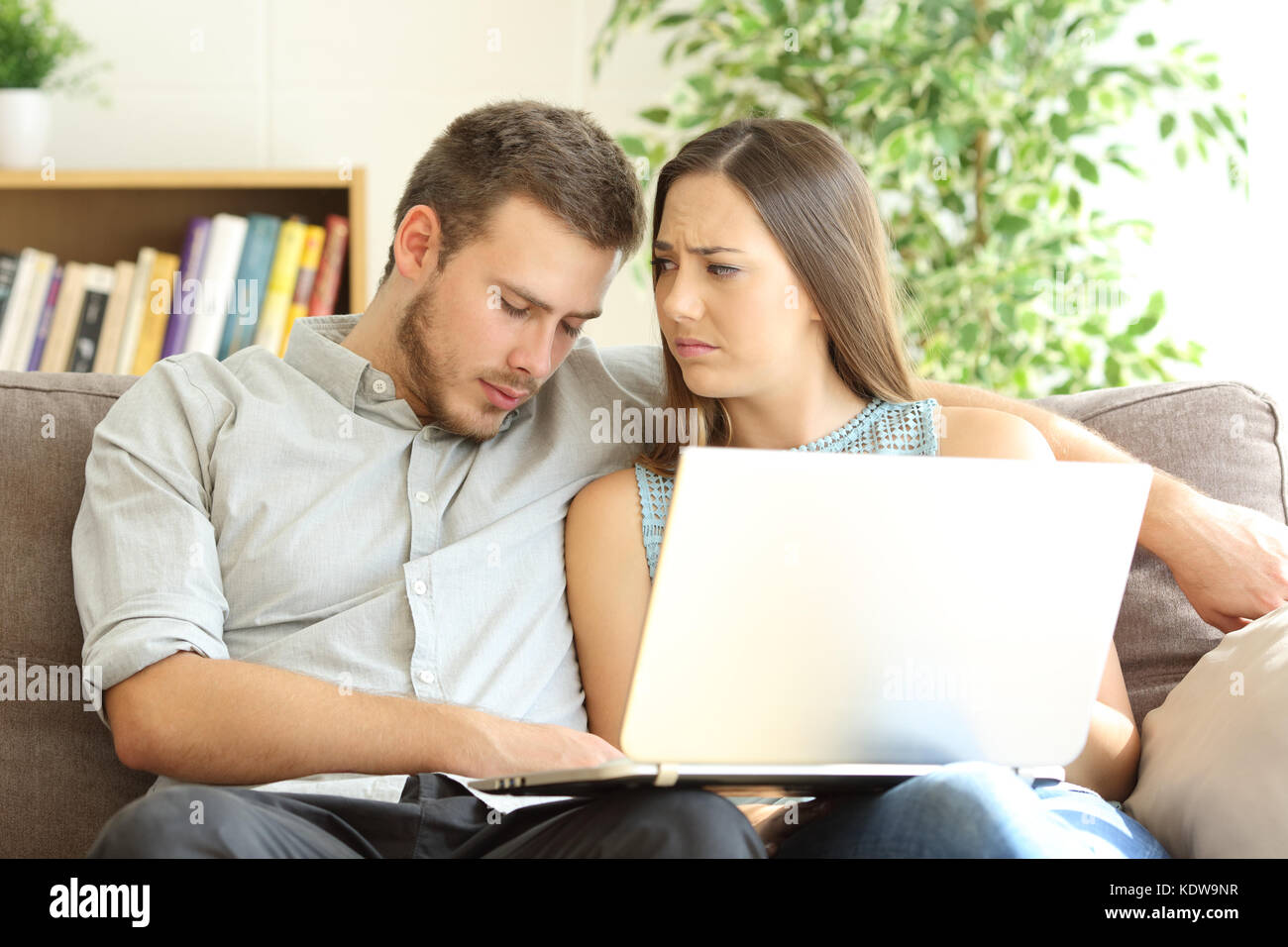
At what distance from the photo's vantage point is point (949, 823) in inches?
36.9

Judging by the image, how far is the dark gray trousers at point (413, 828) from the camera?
89 centimetres

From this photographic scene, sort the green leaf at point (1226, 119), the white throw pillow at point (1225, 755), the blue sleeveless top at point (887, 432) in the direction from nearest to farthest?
the white throw pillow at point (1225, 755)
the blue sleeveless top at point (887, 432)
the green leaf at point (1226, 119)

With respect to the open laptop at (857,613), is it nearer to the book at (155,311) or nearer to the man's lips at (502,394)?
the man's lips at (502,394)

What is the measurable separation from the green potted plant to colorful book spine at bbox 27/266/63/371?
9.2 inches

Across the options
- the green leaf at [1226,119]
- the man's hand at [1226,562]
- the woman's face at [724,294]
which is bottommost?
the man's hand at [1226,562]

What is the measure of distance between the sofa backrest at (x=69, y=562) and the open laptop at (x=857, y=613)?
0.52m

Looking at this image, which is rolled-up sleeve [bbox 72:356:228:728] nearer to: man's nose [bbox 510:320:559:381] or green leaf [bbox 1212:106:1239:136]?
man's nose [bbox 510:320:559:381]

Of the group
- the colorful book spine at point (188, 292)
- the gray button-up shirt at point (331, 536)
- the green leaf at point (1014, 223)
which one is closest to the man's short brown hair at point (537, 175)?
the gray button-up shirt at point (331, 536)

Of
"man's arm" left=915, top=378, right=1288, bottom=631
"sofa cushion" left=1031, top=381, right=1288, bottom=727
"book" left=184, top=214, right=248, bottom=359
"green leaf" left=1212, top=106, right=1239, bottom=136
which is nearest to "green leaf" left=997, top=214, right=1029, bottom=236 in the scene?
"green leaf" left=1212, top=106, right=1239, bottom=136

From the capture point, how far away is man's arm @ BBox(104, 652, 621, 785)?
1166 millimetres

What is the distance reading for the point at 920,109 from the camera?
2.22m
